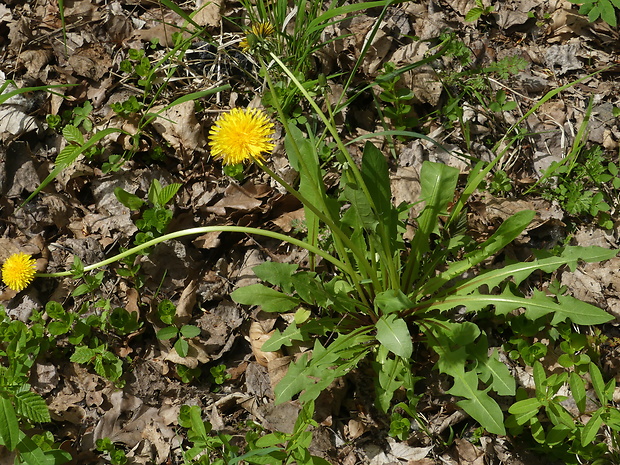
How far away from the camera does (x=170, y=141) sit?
2.97 meters

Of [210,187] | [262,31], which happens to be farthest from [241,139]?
[262,31]

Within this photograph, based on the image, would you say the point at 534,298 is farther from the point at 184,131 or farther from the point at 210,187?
the point at 184,131

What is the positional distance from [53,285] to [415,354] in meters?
1.92

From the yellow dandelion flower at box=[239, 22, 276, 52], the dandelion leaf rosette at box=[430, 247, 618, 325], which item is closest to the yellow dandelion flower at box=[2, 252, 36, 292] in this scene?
the yellow dandelion flower at box=[239, 22, 276, 52]

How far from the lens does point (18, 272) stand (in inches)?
96.7

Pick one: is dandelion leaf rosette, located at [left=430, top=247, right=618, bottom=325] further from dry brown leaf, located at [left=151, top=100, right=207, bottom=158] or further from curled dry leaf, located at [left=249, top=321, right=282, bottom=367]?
dry brown leaf, located at [left=151, top=100, right=207, bottom=158]

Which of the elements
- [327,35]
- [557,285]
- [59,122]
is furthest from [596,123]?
[59,122]

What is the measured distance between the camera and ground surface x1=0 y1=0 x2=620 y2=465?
2.46m

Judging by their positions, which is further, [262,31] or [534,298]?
[262,31]

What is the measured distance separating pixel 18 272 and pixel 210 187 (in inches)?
41.4

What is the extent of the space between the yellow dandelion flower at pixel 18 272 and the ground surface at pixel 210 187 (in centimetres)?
23

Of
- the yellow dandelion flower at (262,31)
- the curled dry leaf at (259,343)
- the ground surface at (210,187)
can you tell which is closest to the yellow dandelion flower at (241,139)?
the ground surface at (210,187)

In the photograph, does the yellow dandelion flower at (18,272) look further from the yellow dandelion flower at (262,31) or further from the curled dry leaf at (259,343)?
the yellow dandelion flower at (262,31)

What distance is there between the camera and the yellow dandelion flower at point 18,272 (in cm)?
246
